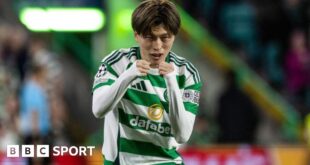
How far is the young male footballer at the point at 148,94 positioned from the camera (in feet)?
19.7

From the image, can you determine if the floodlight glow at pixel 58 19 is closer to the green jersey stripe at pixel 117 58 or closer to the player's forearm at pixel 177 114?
the green jersey stripe at pixel 117 58

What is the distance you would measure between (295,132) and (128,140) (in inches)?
314

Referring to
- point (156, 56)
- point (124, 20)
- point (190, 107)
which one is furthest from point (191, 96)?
point (124, 20)

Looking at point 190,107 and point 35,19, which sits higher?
point 35,19

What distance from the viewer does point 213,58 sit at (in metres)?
15.0

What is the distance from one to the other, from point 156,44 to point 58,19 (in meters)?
8.46

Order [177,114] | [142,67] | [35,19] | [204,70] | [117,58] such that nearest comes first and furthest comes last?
1. [142,67]
2. [177,114]
3. [117,58]
4. [35,19]
5. [204,70]

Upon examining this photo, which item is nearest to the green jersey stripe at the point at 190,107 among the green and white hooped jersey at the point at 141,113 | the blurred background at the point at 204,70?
the green and white hooped jersey at the point at 141,113

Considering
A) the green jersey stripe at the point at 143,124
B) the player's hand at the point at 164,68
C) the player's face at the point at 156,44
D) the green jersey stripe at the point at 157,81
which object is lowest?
the green jersey stripe at the point at 143,124

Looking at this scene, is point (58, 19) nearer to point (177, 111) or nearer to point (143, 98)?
point (143, 98)

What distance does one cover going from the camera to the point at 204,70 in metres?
14.6

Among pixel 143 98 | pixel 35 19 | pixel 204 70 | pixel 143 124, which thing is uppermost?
pixel 35 19

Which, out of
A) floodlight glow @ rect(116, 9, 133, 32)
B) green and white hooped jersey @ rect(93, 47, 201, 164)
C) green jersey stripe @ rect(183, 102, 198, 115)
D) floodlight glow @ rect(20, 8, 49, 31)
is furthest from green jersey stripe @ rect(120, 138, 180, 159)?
floodlight glow @ rect(20, 8, 49, 31)

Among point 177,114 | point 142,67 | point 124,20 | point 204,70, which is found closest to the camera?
point 142,67
